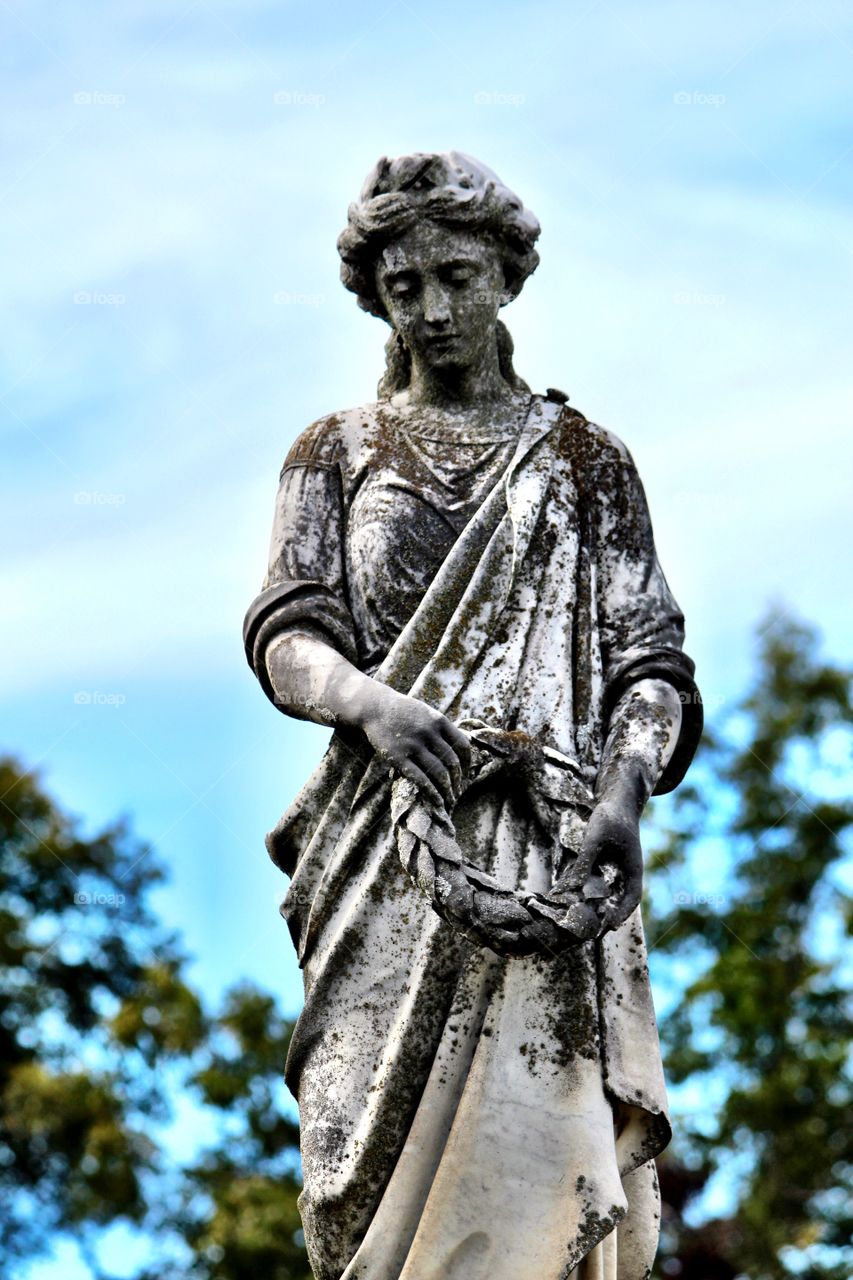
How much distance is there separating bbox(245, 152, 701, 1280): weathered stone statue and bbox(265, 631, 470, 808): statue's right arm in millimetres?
10

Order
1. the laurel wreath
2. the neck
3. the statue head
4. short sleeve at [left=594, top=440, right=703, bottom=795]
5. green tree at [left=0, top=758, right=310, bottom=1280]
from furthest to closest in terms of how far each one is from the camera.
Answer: green tree at [left=0, top=758, right=310, bottom=1280] → the neck → the statue head → short sleeve at [left=594, top=440, right=703, bottom=795] → the laurel wreath

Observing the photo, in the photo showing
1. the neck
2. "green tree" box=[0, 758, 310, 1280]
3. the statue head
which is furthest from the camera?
"green tree" box=[0, 758, 310, 1280]

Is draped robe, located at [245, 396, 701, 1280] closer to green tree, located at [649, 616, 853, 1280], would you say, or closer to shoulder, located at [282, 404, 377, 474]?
shoulder, located at [282, 404, 377, 474]

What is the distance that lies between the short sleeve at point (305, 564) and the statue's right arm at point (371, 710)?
0.07 m

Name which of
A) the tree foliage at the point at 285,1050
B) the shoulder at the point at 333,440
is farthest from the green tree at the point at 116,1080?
the shoulder at the point at 333,440

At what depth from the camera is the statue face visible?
795 cm

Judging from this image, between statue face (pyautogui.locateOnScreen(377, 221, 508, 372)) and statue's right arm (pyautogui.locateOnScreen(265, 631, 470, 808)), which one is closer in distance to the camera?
statue's right arm (pyautogui.locateOnScreen(265, 631, 470, 808))

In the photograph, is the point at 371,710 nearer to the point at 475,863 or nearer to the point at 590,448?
the point at 475,863

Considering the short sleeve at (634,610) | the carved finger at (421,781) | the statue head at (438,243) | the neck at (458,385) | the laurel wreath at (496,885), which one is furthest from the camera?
the neck at (458,385)

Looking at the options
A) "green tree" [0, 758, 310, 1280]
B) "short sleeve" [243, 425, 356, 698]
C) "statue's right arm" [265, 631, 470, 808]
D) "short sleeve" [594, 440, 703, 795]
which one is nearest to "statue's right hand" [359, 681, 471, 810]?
"statue's right arm" [265, 631, 470, 808]

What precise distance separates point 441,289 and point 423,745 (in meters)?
1.64

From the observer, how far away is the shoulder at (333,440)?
26.5 ft

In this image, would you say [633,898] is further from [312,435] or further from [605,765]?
[312,435]

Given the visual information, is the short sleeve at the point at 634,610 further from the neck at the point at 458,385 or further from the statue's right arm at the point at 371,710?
the statue's right arm at the point at 371,710
